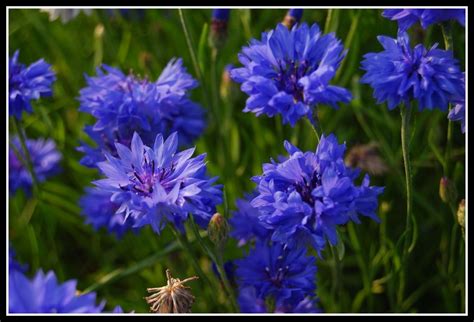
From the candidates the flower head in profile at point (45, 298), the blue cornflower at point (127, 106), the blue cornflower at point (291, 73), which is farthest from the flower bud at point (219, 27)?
the flower head in profile at point (45, 298)

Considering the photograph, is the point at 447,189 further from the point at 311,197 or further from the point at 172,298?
the point at 172,298

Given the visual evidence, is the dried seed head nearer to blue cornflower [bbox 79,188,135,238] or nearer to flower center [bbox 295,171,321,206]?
flower center [bbox 295,171,321,206]

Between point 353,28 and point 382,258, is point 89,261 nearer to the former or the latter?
point 382,258

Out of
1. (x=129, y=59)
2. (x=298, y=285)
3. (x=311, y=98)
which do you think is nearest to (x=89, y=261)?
(x=129, y=59)

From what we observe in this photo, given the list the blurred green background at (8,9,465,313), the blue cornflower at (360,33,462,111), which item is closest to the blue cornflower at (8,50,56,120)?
the blurred green background at (8,9,465,313)

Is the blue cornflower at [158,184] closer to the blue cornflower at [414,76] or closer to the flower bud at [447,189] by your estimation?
the blue cornflower at [414,76]
